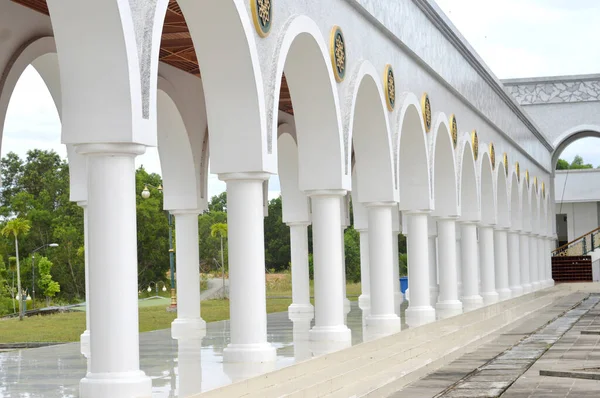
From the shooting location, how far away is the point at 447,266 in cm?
1841

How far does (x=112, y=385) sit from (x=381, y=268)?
7.35 m

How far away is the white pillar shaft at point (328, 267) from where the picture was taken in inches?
467

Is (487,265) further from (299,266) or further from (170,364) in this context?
(170,364)

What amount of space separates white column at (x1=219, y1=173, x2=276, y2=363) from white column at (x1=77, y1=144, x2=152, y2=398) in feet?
8.00

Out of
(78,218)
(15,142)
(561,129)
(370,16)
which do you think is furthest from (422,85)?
(15,142)

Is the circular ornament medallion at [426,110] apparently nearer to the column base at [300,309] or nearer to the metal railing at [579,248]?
the column base at [300,309]

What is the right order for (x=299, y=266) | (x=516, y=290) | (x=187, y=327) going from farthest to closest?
(x=516, y=290) → (x=299, y=266) → (x=187, y=327)

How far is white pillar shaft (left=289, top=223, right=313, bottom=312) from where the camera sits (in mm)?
18594

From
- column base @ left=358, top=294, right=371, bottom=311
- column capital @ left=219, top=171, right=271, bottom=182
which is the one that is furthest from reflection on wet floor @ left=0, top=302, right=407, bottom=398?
column base @ left=358, top=294, right=371, bottom=311

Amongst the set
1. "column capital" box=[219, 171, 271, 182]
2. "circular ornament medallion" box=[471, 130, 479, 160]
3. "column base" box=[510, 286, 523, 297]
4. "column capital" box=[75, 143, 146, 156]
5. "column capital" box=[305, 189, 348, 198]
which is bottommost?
"column base" box=[510, 286, 523, 297]

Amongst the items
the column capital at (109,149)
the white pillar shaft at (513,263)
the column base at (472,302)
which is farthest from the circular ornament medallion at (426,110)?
the white pillar shaft at (513,263)

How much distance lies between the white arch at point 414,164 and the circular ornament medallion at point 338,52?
384 centimetres

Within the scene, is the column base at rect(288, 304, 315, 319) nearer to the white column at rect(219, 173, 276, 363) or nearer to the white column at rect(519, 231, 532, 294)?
the white column at rect(219, 173, 276, 363)

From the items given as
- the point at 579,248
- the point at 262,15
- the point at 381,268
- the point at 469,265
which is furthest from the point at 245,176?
the point at 579,248
